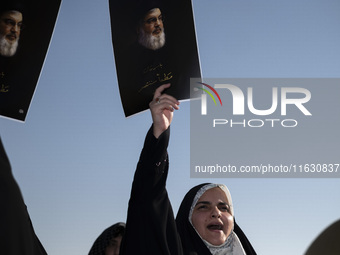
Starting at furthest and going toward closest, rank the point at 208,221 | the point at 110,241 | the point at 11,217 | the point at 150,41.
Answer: the point at 208,221 → the point at 110,241 → the point at 150,41 → the point at 11,217

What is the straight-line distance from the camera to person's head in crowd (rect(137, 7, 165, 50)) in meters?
2.15

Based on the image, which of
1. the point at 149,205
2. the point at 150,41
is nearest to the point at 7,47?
the point at 150,41

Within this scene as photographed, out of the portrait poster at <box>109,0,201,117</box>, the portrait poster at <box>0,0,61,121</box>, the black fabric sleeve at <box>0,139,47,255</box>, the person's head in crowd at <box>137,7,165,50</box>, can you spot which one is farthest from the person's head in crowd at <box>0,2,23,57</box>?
the black fabric sleeve at <box>0,139,47,255</box>

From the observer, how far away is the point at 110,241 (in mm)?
2439

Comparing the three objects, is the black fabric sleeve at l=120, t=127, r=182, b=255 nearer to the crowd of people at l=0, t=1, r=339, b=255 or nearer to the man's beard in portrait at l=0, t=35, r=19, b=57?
the crowd of people at l=0, t=1, r=339, b=255

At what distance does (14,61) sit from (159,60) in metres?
0.68

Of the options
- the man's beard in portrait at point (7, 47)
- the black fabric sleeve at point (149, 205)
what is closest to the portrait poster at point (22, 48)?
the man's beard in portrait at point (7, 47)

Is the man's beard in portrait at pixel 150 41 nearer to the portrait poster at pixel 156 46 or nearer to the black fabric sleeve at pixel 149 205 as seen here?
the portrait poster at pixel 156 46

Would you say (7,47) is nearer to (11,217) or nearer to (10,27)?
(10,27)

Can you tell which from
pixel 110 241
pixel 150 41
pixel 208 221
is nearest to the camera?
pixel 150 41

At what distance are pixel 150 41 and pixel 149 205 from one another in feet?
2.92

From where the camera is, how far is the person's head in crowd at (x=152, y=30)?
2.15 meters

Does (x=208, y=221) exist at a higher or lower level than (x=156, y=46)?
lower

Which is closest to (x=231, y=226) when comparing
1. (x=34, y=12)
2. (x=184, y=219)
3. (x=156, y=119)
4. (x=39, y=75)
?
(x=184, y=219)
